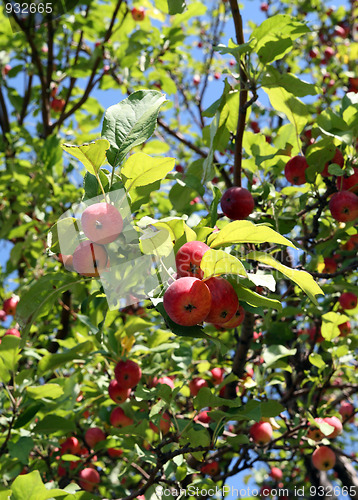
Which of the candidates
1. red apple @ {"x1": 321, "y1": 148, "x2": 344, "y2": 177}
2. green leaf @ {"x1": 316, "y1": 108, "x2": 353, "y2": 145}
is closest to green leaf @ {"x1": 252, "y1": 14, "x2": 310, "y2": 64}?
green leaf @ {"x1": 316, "y1": 108, "x2": 353, "y2": 145}

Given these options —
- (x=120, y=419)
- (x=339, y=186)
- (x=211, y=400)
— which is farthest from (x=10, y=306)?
(x=339, y=186)

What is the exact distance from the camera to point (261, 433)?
7.02ft

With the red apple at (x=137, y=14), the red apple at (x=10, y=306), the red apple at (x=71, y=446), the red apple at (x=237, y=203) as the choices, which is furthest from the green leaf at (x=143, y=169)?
the red apple at (x=137, y=14)

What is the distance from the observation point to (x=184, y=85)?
210 inches

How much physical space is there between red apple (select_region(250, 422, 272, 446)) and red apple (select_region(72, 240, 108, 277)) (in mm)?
1438

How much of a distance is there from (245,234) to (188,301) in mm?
203

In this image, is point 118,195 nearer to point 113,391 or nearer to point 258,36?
point 258,36

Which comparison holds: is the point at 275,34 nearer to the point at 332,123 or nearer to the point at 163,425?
the point at 332,123

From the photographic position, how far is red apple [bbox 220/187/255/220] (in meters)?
1.47

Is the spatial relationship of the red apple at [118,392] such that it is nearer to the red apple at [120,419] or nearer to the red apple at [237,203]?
the red apple at [120,419]

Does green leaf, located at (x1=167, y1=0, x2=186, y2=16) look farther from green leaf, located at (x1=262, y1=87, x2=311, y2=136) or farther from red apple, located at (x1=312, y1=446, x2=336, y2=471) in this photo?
red apple, located at (x1=312, y1=446, x2=336, y2=471)

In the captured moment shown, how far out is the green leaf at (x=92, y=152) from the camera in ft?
3.40

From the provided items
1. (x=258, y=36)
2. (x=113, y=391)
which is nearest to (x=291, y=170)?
(x=258, y=36)

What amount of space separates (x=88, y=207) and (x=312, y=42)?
4.87 meters
